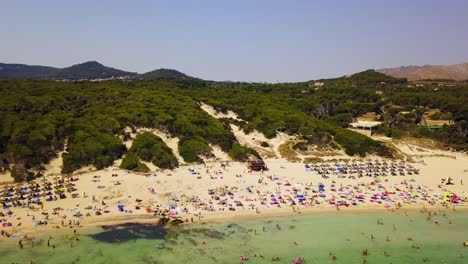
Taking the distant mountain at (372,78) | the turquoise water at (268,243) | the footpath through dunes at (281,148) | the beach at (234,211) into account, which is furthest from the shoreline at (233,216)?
the distant mountain at (372,78)

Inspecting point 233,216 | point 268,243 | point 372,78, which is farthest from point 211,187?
point 372,78

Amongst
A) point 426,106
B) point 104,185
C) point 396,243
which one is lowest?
point 396,243

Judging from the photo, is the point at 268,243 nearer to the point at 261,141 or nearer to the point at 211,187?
the point at 211,187

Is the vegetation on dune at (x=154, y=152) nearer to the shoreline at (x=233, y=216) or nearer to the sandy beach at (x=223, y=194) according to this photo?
the sandy beach at (x=223, y=194)

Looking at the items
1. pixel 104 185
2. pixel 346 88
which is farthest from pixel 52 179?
pixel 346 88

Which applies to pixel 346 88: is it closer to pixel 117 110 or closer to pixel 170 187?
pixel 117 110

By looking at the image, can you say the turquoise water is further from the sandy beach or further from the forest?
the forest
